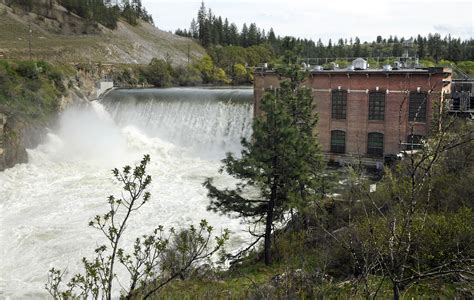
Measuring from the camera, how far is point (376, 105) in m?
26.0

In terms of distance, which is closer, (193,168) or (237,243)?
(237,243)

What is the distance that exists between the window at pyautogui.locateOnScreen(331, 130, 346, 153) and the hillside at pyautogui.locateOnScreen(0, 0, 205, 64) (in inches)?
1665

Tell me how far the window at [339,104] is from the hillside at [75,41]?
4189cm

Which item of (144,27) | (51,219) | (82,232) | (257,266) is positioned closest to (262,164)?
(257,266)

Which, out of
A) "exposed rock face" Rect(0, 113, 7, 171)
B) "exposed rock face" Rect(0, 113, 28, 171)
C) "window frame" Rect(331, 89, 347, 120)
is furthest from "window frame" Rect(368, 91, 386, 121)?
"exposed rock face" Rect(0, 113, 7, 171)

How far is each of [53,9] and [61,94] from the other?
52033 millimetres

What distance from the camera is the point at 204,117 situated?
3219 cm

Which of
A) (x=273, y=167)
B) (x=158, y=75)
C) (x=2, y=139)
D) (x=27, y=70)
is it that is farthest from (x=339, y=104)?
(x=158, y=75)

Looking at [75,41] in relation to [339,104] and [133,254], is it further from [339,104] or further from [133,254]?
[133,254]

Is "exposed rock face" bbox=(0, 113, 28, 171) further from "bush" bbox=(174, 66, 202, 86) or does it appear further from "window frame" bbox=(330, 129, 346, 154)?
"bush" bbox=(174, 66, 202, 86)

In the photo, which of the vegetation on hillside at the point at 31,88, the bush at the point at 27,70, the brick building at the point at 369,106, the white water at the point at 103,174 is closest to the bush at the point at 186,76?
the white water at the point at 103,174

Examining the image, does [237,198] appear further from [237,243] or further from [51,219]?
A: [51,219]

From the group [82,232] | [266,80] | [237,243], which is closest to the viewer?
[237,243]

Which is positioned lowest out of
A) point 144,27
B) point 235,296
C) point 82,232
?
point 82,232
